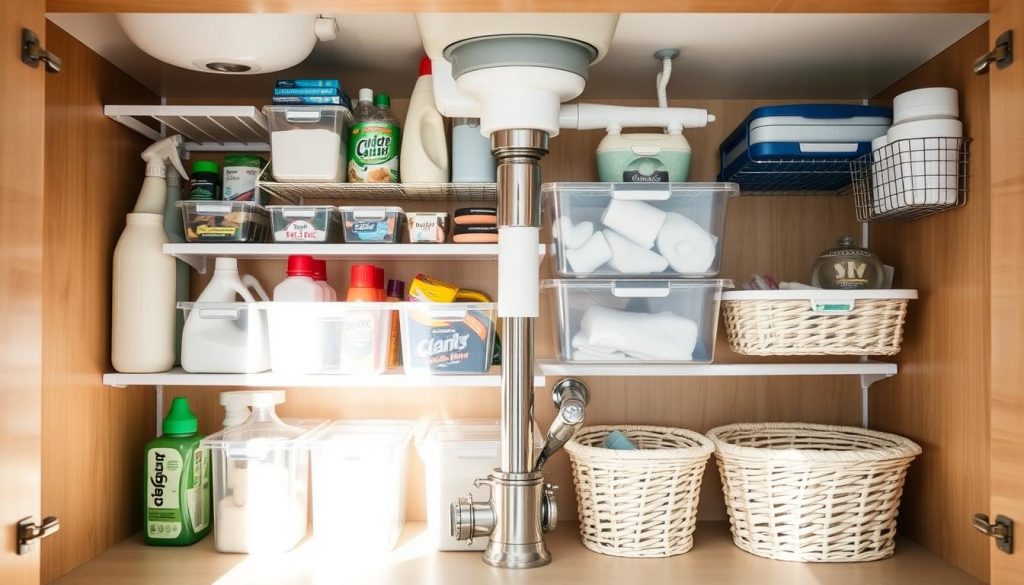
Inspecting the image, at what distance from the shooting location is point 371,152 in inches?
60.5

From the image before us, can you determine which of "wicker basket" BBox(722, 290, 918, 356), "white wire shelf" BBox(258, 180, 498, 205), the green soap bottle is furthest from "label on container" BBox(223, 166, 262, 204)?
"wicker basket" BBox(722, 290, 918, 356)

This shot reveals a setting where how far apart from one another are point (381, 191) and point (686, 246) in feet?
1.94

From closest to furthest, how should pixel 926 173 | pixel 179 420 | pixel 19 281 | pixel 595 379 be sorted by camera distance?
pixel 19 281, pixel 926 173, pixel 179 420, pixel 595 379

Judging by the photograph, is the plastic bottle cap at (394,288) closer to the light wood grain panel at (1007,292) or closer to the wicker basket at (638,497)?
the wicker basket at (638,497)

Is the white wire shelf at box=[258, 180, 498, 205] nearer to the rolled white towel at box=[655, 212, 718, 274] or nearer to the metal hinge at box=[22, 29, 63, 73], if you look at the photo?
the rolled white towel at box=[655, 212, 718, 274]

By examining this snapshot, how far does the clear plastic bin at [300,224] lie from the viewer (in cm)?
153

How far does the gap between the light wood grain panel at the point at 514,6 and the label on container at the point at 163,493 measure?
2.74 feet

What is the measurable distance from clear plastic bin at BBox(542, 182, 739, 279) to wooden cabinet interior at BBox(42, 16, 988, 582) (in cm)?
30

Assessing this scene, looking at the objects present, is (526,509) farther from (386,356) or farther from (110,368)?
(110,368)

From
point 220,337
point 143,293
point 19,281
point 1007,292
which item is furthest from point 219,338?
point 1007,292

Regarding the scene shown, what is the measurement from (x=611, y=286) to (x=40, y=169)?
0.91 metres

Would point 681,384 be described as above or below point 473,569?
above

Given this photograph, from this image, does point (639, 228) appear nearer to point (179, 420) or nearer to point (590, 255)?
point (590, 255)

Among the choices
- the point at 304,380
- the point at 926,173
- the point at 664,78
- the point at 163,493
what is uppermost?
the point at 664,78
